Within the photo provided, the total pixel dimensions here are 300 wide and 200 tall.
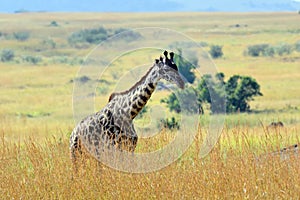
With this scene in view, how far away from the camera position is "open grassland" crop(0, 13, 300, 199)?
7.75 metres

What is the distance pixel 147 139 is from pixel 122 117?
0.76m

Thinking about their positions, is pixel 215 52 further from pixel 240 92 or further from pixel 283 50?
pixel 240 92

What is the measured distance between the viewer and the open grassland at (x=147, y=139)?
7.75 m

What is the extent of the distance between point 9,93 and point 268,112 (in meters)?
11.6

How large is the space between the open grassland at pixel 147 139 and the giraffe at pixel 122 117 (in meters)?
0.24

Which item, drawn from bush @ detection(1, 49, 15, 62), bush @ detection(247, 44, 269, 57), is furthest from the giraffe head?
bush @ detection(247, 44, 269, 57)

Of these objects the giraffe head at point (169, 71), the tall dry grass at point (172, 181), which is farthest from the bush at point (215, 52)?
the giraffe head at point (169, 71)

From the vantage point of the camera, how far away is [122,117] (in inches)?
328

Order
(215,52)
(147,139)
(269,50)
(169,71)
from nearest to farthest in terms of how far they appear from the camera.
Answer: (169,71) < (147,139) < (215,52) < (269,50)

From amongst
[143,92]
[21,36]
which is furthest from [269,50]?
[143,92]

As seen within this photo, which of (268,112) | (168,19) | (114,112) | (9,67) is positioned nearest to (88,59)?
(114,112)

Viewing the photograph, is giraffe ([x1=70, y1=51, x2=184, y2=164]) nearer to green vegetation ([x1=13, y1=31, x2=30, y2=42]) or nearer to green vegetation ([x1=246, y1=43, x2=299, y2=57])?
green vegetation ([x1=246, y1=43, x2=299, y2=57])

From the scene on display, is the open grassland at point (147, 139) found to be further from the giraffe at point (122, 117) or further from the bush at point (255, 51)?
the bush at point (255, 51)

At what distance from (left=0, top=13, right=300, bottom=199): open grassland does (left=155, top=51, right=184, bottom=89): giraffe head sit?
664 millimetres
